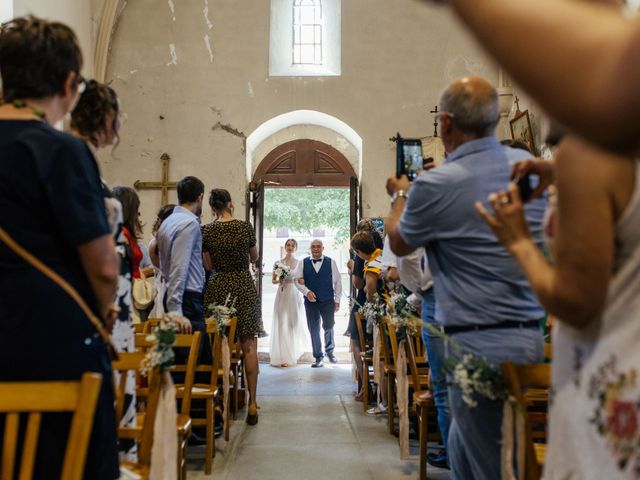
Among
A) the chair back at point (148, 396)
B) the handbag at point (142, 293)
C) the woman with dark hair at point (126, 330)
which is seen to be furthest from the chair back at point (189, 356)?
the handbag at point (142, 293)

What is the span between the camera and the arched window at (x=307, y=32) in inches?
442

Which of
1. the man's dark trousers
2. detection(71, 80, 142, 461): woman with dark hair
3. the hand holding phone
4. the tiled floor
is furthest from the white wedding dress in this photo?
the hand holding phone

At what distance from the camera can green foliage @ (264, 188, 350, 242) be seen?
2144 cm

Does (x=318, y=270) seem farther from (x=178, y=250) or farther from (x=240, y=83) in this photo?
(x=178, y=250)

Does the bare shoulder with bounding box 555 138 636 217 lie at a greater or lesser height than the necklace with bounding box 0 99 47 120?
lesser

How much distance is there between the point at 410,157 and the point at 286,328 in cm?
830

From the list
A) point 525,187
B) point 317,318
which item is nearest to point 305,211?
point 317,318

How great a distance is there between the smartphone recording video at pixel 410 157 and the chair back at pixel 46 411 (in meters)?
1.56

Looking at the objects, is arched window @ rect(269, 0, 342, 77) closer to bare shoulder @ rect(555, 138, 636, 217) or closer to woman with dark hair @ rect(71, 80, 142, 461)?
woman with dark hair @ rect(71, 80, 142, 461)

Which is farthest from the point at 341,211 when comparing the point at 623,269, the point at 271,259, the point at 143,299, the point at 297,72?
the point at 623,269

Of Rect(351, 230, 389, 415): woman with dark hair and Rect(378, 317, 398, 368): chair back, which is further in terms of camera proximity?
Rect(351, 230, 389, 415): woman with dark hair

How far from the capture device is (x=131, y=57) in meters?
10.6

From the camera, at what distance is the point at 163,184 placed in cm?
1038

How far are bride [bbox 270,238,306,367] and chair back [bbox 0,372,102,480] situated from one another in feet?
29.7
